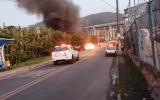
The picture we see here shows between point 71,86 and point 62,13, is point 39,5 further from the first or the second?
point 71,86

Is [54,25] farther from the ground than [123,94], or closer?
farther from the ground

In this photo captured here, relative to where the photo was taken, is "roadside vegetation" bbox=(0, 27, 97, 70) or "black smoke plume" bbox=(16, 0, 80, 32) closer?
"roadside vegetation" bbox=(0, 27, 97, 70)

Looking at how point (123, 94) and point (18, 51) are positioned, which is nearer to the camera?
point (123, 94)

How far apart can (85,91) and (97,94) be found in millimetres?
591

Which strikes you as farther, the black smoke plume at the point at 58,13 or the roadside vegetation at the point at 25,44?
the black smoke plume at the point at 58,13

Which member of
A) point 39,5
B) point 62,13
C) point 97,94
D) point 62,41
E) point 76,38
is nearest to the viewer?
point 97,94

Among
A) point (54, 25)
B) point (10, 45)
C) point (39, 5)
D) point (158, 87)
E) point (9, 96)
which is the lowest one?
point (9, 96)

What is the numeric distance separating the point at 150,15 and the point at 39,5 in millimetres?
31590

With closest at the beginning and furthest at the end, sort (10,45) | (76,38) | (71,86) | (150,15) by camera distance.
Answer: (150,15) < (71,86) < (10,45) < (76,38)

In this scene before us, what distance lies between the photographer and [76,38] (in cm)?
4188

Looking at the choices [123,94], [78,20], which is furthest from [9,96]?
[78,20]

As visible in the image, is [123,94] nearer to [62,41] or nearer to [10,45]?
[10,45]

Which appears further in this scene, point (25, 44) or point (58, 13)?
point (58, 13)

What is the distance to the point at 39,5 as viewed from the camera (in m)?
35.4
